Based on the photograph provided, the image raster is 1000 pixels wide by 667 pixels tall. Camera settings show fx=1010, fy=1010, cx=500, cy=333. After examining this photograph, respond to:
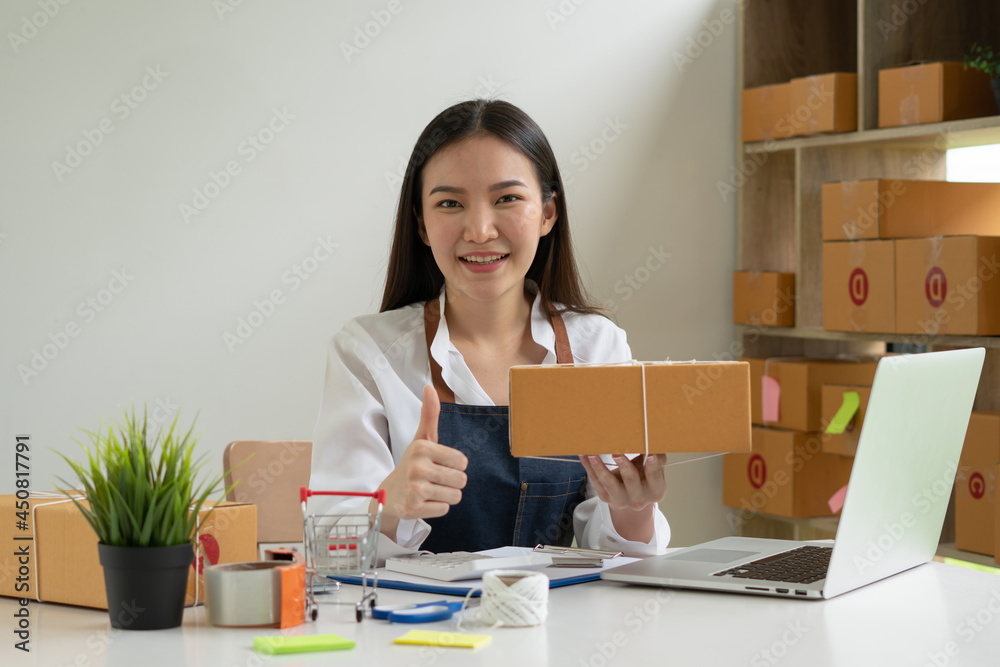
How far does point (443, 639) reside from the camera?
98 centimetres

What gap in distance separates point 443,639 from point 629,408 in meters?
0.35

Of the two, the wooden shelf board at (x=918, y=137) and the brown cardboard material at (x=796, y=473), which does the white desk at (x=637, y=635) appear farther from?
the brown cardboard material at (x=796, y=473)

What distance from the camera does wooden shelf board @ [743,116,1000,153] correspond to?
8.52 ft

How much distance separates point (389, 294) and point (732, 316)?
1.82m

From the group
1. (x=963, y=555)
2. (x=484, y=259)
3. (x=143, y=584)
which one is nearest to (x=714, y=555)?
(x=484, y=259)

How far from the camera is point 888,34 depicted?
2924mm

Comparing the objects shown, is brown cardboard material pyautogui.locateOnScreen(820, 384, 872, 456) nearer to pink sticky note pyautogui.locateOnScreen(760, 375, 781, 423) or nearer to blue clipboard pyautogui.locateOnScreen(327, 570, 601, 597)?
pink sticky note pyautogui.locateOnScreen(760, 375, 781, 423)

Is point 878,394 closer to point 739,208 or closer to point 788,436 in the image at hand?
point 788,436

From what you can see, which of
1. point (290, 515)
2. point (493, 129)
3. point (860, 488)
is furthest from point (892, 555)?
point (290, 515)

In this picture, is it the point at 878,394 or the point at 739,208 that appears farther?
the point at 739,208

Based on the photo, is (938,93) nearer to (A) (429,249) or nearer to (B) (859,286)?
(B) (859,286)

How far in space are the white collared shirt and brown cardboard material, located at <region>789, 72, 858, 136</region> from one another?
1.48 metres

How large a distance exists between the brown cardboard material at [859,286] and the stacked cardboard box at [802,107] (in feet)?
1.24

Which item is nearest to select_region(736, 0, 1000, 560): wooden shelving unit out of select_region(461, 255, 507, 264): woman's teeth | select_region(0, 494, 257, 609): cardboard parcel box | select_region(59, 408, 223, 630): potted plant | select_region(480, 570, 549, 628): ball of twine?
select_region(461, 255, 507, 264): woman's teeth
